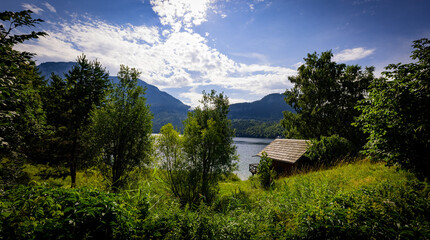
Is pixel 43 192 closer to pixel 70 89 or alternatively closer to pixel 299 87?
pixel 70 89

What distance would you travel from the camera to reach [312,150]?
53.0 feet

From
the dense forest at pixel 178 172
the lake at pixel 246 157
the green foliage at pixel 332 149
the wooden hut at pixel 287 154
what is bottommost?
the lake at pixel 246 157

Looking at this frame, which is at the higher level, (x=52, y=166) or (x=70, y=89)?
(x=70, y=89)

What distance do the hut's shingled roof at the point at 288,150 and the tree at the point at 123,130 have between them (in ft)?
46.9

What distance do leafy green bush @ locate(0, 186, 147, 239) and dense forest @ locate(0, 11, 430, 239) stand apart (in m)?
0.01

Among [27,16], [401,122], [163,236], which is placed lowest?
[163,236]

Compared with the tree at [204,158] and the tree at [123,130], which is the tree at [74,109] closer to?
the tree at [123,130]

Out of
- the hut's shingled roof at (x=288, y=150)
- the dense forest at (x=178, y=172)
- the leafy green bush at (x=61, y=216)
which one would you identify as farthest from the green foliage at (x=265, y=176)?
the leafy green bush at (x=61, y=216)

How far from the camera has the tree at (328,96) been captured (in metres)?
28.1

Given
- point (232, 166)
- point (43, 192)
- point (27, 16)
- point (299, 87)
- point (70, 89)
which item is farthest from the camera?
point (299, 87)

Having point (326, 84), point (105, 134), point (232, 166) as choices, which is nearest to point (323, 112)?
point (326, 84)

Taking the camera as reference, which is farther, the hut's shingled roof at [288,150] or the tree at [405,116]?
the hut's shingled roof at [288,150]

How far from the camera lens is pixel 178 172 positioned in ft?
32.5

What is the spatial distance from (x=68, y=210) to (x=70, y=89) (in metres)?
17.7
